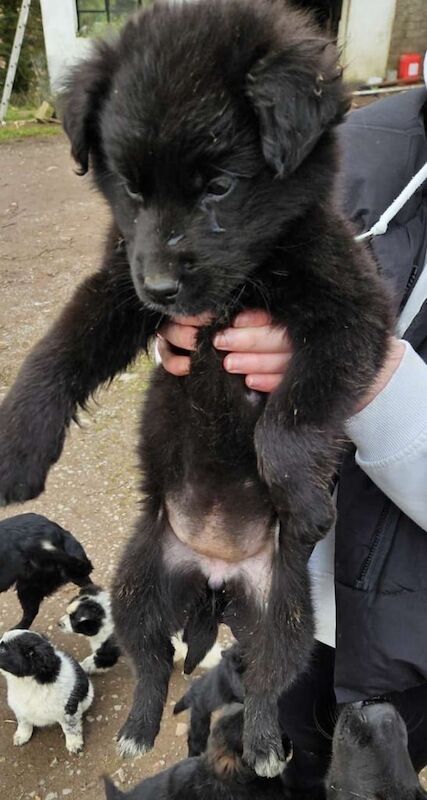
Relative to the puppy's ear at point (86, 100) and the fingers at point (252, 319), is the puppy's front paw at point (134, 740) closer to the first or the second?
the fingers at point (252, 319)

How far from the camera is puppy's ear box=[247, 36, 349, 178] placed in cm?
147

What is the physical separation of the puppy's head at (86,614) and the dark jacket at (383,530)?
166 centimetres

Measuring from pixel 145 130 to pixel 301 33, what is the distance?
45 cm

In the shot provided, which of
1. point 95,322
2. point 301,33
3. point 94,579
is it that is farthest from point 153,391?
point 94,579

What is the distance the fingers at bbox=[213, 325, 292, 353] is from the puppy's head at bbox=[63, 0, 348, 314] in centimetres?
14

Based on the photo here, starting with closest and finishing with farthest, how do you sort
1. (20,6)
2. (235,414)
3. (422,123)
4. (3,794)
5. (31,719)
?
(235,414) → (422,123) → (3,794) → (31,719) → (20,6)

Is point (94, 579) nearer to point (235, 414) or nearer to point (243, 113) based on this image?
point (235, 414)

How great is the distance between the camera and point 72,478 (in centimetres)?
452

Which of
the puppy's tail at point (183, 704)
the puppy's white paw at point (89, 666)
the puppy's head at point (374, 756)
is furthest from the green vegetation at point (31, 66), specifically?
the puppy's head at point (374, 756)

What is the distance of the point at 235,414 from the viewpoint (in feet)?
6.39

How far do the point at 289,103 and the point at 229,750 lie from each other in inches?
81.1

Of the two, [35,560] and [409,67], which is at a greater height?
[409,67]

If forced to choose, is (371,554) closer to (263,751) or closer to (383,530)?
(383,530)

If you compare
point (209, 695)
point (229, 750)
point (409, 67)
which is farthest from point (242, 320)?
point (409, 67)
